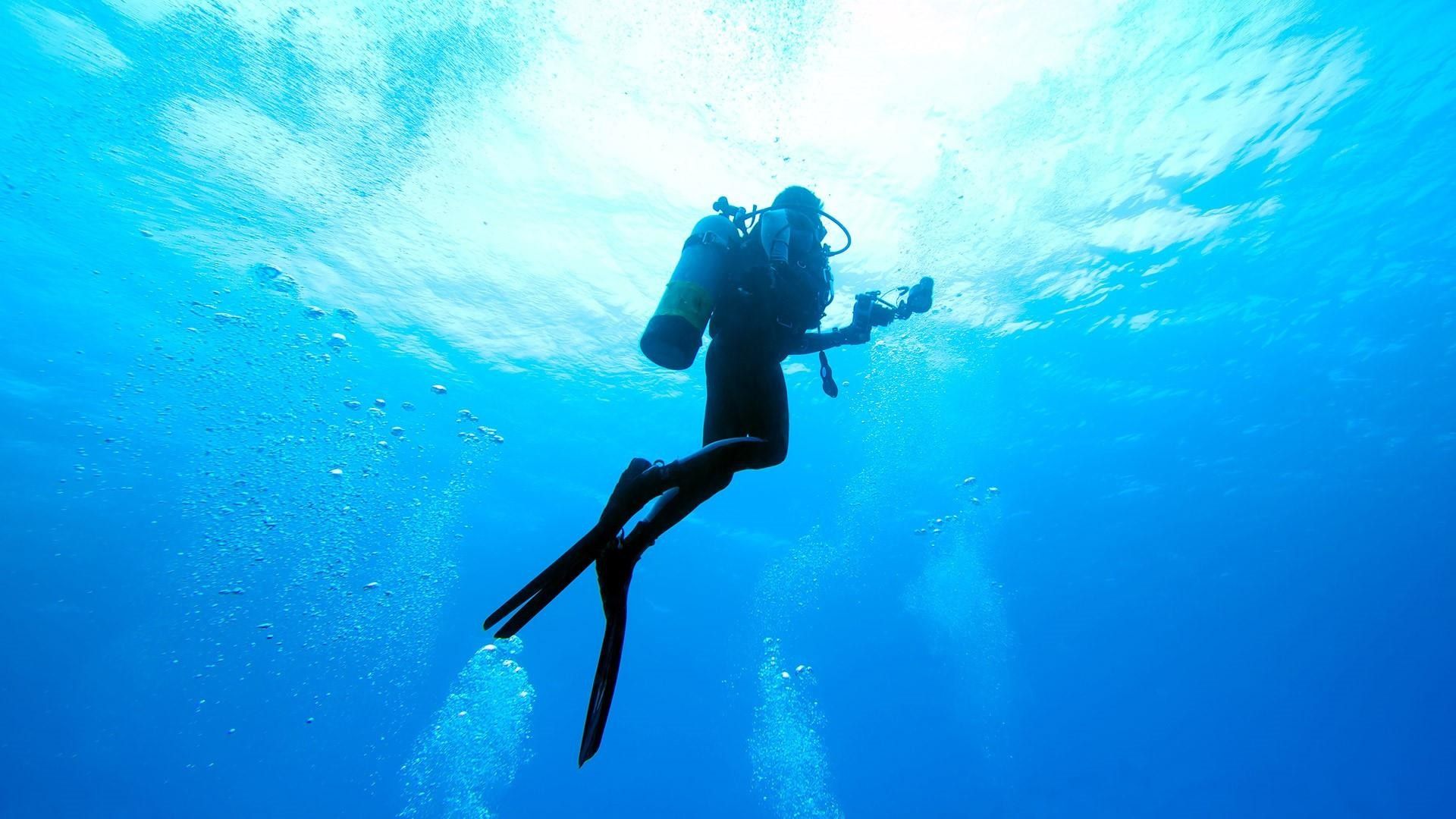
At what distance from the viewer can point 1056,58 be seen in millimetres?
9344

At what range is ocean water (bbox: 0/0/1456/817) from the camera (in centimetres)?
951

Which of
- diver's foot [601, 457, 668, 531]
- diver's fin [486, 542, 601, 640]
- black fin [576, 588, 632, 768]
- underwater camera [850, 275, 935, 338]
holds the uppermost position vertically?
underwater camera [850, 275, 935, 338]

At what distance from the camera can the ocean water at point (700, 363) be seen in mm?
9508

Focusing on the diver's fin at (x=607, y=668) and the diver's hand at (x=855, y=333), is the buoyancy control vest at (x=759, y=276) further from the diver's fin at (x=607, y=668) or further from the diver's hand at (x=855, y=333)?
the diver's fin at (x=607, y=668)

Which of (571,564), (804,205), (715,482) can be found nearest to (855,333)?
(804,205)

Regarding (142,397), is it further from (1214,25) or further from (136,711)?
(136,711)

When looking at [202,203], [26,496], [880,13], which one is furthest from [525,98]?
[26,496]

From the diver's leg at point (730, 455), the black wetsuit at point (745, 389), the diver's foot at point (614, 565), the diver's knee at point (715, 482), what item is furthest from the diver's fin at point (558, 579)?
the diver's knee at point (715, 482)

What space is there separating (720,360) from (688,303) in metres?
0.51

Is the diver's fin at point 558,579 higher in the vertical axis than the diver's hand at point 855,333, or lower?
lower

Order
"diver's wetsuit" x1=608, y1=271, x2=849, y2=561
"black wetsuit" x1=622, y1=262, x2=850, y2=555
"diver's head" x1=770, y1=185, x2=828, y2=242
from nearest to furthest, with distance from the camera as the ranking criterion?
"diver's wetsuit" x1=608, y1=271, x2=849, y2=561, "black wetsuit" x1=622, y1=262, x2=850, y2=555, "diver's head" x1=770, y1=185, x2=828, y2=242

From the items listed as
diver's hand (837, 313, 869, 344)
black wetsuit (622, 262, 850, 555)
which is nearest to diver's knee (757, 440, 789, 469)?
black wetsuit (622, 262, 850, 555)

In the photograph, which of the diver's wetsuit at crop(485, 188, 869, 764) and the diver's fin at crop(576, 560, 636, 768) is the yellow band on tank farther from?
the diver's fin at crop(576, 560, 636, 768)

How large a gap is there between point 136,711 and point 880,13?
70235 millimetres
